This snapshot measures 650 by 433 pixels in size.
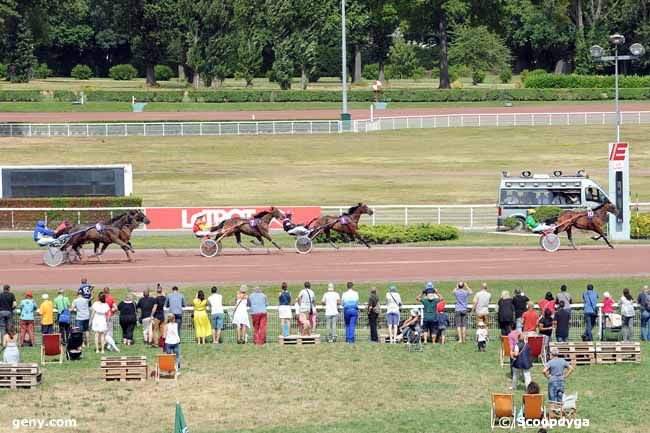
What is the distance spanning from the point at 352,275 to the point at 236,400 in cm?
1140

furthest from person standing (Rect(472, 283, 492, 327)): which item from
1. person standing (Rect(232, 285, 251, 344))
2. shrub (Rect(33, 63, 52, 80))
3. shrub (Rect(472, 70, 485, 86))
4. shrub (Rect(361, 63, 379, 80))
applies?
shrub (Rect(361, 63, 379, 80))

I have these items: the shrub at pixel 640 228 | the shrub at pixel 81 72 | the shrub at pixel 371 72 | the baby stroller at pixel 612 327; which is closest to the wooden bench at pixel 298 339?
the baby stroller at pixel 612 327

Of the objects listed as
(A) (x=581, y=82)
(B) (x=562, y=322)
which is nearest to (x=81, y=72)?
(A) (x=581, y=82)

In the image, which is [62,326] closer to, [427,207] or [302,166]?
[427,207]

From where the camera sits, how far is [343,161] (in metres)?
58.4

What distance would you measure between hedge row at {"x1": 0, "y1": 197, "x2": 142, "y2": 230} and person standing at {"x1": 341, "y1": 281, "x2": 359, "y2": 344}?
1670cm

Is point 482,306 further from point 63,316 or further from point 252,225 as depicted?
point 252,225

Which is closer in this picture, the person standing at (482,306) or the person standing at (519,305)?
the person standing at (519,305)

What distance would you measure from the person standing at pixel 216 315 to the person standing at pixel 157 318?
953 millimetres

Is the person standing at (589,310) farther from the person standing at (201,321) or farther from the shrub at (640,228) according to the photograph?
the shrub at (640,228)

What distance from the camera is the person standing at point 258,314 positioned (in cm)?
2472

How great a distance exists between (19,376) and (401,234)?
18.2m

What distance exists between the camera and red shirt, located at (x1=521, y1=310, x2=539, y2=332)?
23344mm

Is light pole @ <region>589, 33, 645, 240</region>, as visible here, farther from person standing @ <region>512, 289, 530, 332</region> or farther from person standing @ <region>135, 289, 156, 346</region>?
person standing @ <region>135, 289, 156, 346</region>
